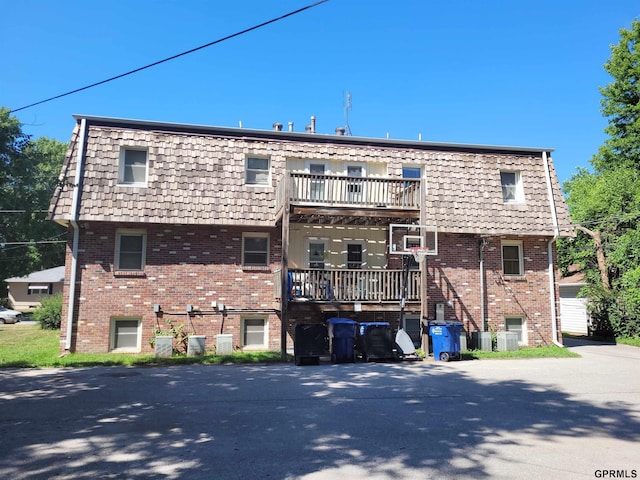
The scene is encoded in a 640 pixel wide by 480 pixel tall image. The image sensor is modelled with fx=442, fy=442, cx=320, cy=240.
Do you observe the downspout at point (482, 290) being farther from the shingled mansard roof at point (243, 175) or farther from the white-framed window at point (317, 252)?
the white-framed window at point (317, 252)

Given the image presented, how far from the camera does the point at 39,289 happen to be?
38.0m

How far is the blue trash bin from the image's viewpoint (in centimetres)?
1270

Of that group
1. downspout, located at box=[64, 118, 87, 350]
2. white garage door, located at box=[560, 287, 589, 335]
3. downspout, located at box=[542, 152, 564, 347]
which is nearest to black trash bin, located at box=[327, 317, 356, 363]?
downspout, located at box=[64, 118, 87, 350]

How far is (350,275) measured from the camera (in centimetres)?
1342

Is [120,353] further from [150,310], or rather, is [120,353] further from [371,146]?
[371,146]

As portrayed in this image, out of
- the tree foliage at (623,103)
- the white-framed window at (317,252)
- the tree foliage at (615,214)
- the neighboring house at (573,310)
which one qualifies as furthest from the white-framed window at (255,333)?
the tree foliage at (623,103)

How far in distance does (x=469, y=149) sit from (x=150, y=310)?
12.3 metres

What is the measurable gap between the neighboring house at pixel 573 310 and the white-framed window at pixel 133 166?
19.3 metres

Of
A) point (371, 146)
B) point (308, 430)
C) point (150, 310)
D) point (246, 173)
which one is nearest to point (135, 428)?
point (308, 430)

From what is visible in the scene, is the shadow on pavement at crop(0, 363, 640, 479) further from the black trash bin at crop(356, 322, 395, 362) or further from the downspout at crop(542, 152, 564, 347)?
the downspout at crop(542, 152, 564, 347)

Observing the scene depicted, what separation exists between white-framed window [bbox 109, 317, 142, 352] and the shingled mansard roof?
121 inches

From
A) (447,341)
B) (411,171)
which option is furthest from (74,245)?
(447,341)

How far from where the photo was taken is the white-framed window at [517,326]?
50.8 feet

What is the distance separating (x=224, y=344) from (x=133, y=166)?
6.34 metres
